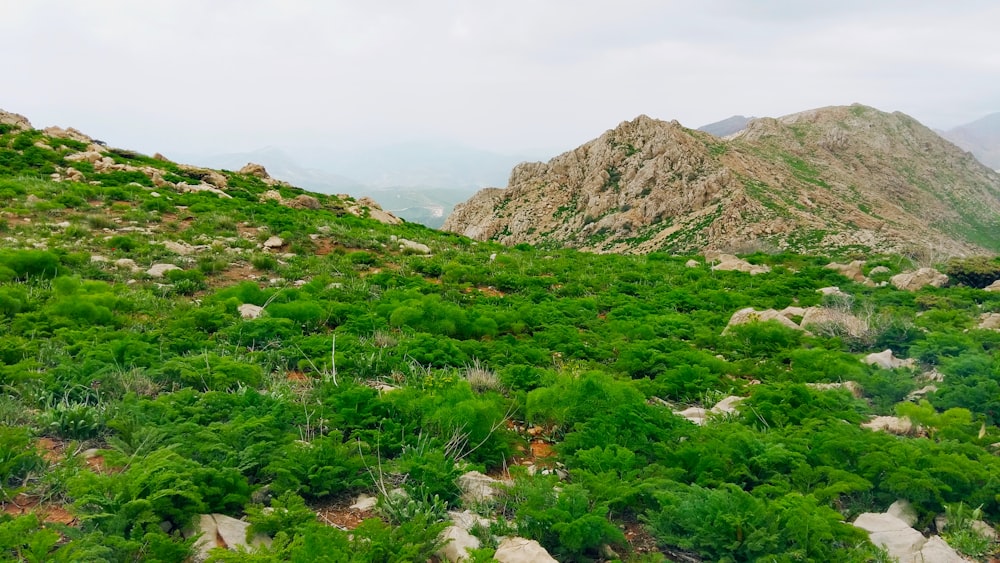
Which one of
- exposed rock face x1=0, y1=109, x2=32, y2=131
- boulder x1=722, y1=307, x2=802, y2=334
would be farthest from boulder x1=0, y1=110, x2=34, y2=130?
boulder x1=722, y1=307, x2=802, y2=334

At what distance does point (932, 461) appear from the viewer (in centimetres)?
528

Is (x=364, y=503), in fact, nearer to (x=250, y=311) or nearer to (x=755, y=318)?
(x=250, y=311)

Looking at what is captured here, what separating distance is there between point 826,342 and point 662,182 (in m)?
29.4

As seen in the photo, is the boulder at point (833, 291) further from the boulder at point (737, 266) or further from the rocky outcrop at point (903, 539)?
the rocky outcrop at point (903, 539)

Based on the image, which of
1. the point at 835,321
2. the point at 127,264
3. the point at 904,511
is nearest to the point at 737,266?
the point at 835,321

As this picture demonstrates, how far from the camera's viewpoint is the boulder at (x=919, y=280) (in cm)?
1435

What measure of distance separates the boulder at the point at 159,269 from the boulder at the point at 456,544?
8700 millimetres

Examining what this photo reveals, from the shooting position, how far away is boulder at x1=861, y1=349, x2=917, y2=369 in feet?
27.6

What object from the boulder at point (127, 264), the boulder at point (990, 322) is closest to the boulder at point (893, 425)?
the boulder at point (990, 322)

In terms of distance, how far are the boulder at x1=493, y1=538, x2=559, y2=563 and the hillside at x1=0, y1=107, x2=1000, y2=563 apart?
0.03 m

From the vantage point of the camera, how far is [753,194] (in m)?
34.2

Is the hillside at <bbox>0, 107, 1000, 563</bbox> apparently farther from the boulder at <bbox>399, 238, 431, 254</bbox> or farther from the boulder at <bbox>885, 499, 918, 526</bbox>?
the boulder at <bbox>399, 238, 431, 254</bbox>

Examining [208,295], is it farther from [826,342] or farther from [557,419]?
[826,342]

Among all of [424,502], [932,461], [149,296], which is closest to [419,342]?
[424,502]
